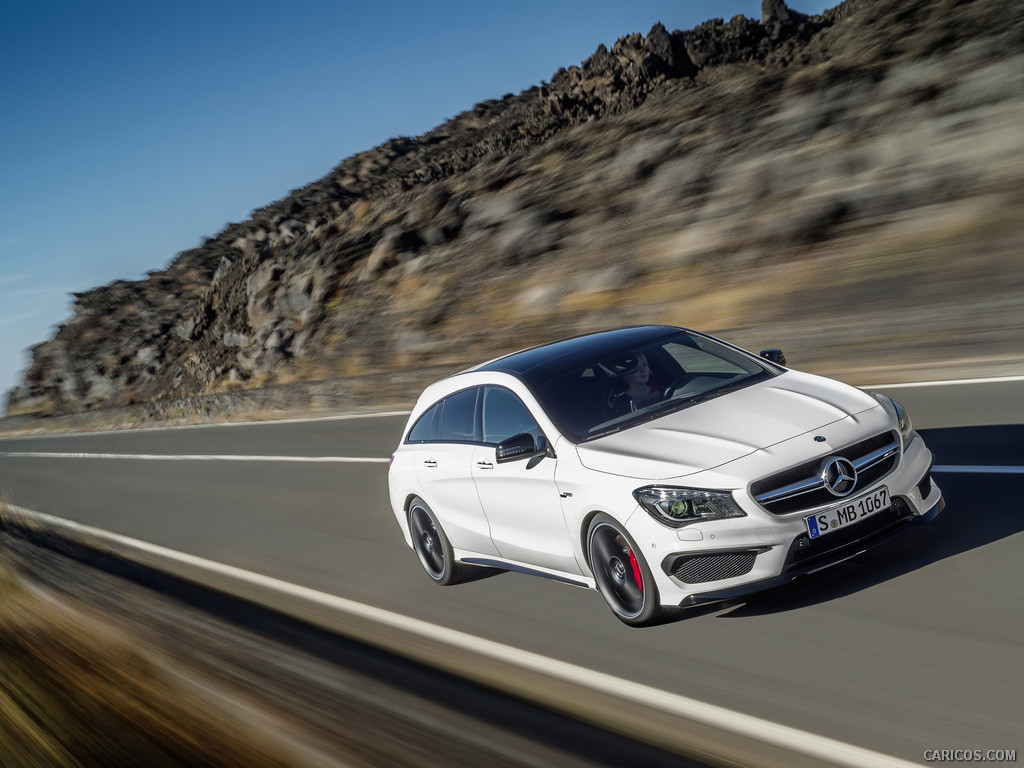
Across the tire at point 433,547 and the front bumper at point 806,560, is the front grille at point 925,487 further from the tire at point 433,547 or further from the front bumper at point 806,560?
the tire at point 433,547

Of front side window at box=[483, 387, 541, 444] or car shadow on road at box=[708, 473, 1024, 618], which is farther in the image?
front side window at box=[483, 387, 541, 444]

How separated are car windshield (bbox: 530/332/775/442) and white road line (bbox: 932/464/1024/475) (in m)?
1.72

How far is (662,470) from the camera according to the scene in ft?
16.5

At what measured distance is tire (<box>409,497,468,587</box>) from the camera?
7180mm

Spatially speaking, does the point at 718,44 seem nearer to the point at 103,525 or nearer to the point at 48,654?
the point at 103,525

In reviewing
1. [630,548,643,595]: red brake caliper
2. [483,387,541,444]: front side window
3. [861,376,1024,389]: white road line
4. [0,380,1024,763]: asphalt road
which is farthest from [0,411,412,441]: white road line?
[630,548,643,595]: red brake caliper

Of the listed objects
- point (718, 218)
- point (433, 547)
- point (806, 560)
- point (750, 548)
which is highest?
point (718, 218)

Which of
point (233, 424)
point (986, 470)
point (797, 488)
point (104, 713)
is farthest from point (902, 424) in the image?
point (233, 424)

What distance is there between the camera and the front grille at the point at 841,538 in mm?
4863

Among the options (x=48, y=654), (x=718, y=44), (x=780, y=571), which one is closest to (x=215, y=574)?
(x=48, y=654)

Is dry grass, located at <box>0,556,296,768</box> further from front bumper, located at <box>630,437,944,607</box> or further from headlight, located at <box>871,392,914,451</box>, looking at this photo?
headlight, located at <box>871,392,914,451</box>

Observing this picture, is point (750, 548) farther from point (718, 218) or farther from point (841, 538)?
point (718, 218)

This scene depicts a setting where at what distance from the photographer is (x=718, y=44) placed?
27.5m

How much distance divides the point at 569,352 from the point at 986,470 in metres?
2.93
